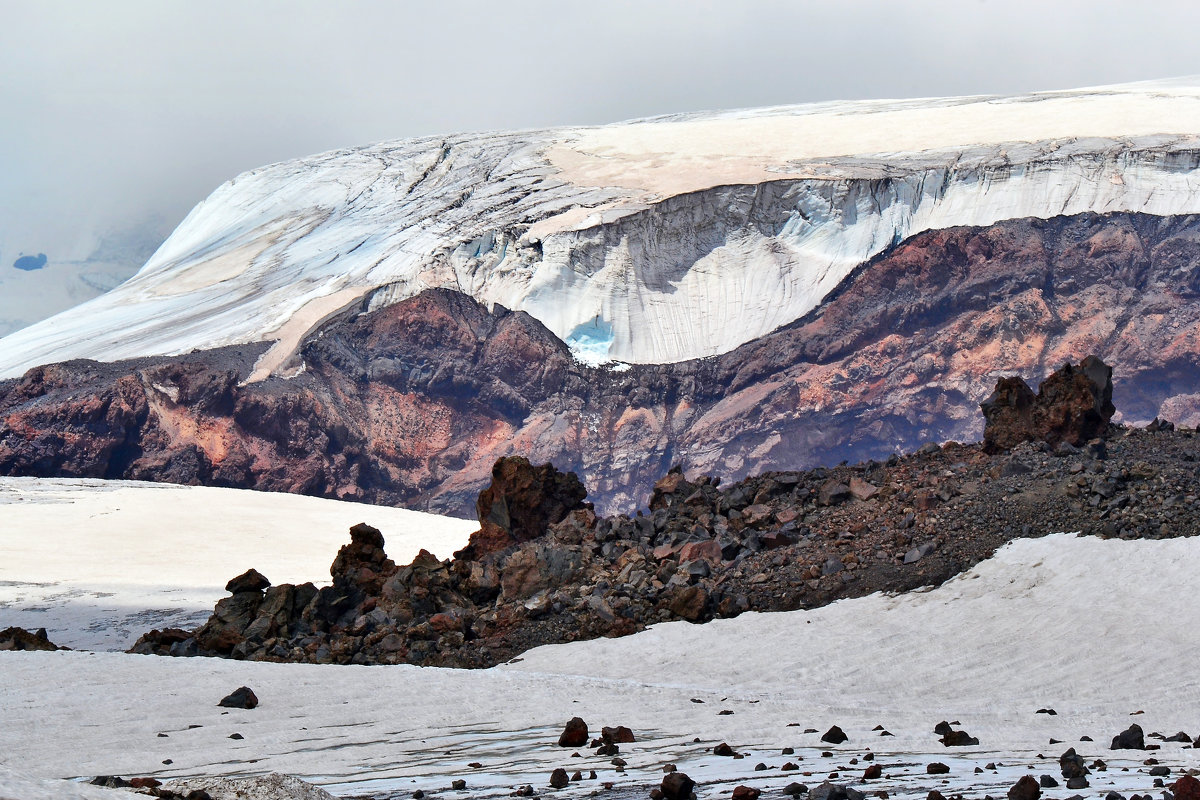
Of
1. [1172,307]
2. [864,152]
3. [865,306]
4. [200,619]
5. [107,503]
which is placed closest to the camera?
[200,619]

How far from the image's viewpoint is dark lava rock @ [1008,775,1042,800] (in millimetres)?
5359

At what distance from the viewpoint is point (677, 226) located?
40.1 metres

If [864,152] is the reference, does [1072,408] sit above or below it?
below

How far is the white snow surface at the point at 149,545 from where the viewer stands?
18609 millimetres

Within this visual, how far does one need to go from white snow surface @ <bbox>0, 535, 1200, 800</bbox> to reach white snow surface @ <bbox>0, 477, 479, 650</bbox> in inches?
300

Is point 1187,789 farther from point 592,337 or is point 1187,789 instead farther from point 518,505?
point 592,337

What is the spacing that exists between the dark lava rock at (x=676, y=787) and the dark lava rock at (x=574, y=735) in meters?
2.12

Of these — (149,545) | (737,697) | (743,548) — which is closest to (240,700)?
(737,697)

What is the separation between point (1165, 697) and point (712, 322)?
1176 inches

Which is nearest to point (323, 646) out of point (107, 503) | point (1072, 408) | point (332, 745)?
point (332, 745)

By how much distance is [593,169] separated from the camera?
45500 mm

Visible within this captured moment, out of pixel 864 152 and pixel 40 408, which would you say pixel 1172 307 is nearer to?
pixel 864 152

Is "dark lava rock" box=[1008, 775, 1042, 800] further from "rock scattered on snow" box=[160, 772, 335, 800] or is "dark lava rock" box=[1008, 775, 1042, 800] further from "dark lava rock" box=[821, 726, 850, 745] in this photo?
"rock scattered on snow" box=[160, 772, 335, 800]

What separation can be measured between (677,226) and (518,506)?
78.5 feet
